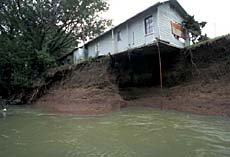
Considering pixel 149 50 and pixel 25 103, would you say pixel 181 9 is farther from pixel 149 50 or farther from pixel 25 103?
pixel 25 103

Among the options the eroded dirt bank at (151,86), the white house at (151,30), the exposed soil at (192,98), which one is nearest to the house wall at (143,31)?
the white house at (151,30)

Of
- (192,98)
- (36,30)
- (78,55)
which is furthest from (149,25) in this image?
(36,30)

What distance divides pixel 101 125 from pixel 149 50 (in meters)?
7.46

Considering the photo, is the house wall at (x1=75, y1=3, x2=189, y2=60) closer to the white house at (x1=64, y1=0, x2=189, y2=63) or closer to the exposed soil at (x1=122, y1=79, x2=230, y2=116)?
the white house at (x1=64, y1=0, x2=189, y2=63)

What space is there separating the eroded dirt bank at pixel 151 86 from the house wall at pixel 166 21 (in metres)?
1.36

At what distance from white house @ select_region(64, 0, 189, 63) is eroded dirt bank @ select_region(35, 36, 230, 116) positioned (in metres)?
1.48

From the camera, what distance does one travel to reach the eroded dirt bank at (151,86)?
13610 mm

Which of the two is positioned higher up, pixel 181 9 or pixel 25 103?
pixel 181 9

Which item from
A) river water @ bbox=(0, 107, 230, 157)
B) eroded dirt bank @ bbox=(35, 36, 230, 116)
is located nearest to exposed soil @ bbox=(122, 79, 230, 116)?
eroded dirt bank @ bbox=(35, 36, 230, 116)

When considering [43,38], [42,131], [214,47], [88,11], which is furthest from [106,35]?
[42,131]

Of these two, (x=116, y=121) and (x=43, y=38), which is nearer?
(x=116, y=121)

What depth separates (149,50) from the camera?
54.7 feet

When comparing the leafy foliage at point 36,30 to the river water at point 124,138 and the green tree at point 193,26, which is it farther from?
the river water at point 124,138

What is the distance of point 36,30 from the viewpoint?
25.7 meters
